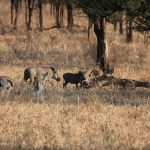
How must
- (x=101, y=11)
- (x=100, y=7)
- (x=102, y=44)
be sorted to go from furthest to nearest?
(x=102, y=44)
(x=100, y=7)
(x=101, y=11)

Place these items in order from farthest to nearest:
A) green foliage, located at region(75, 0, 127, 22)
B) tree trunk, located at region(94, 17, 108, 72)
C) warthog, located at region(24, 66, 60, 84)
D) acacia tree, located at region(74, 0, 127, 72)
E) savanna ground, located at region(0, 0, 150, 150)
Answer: tree trunk, located at region(94, 17, 108, 72) < acacia tree, located at region(74, 0, 127, 72) < green foliage, located at region(75, 0, 127, 22) < warthog, located at region(24, 66, 60, 84) < savanna ground, located at region(0, 0, 150, 150)

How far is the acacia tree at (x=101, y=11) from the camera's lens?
1531 cm

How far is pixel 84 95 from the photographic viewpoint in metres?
12.5

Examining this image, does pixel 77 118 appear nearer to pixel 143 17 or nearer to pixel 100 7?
pixel 143 17

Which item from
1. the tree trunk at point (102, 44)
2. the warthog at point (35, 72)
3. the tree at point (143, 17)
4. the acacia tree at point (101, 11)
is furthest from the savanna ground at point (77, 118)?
the tree at point (143, 17)

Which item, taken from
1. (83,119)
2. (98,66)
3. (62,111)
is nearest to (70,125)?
(83,119)

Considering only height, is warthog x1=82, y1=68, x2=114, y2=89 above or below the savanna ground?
above

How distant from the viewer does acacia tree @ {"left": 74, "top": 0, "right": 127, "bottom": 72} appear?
1531 cm

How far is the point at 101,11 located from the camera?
15.8 meters

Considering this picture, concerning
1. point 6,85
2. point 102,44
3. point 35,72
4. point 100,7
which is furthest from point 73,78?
point 102,44

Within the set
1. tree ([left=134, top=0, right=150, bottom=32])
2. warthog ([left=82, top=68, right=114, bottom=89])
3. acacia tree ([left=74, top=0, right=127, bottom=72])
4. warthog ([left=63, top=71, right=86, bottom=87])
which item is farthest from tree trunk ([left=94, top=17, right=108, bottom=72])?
warthog ([left=82, top=68, right=114, bottom=89])

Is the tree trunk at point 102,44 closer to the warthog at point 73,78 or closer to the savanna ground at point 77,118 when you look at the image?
the savanna ground at point 77,118

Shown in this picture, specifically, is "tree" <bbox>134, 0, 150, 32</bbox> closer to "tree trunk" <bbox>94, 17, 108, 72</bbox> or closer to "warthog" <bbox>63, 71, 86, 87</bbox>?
"warthog" <bbox>63, 71, 86, 87</bbox>

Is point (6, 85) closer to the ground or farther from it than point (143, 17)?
closer to the ground
